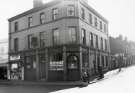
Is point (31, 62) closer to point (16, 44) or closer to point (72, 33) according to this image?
point (16, 44)

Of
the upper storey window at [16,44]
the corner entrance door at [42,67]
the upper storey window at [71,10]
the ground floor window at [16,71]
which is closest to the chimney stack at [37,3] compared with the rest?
the upper storey window at [71,10]

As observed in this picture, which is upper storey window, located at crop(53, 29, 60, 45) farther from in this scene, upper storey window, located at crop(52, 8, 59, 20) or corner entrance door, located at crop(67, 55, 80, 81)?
corner entrance door, located at crop(67, 55, 80, 81)

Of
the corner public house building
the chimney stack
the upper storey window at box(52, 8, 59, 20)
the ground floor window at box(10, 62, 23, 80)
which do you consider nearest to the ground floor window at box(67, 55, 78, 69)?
the corner public house building

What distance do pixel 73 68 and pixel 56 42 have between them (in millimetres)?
4670

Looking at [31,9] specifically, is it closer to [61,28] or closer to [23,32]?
[23,32]

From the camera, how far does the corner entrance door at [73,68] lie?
83.4ft

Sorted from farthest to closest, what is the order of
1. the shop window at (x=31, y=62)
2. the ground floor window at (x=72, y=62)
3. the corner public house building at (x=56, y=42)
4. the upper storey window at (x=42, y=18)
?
the shop window at (x=31, y=62), the upper storey window at (x=42, y=18), the corner public house building at (x=56, y=42), the ground floor window at (x=72, y=62)

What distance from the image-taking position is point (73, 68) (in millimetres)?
25688

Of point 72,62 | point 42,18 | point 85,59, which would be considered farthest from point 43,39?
point 85,59

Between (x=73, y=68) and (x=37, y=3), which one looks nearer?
(x=73, y=68)

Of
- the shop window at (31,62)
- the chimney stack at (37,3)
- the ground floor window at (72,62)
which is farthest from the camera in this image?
the chimney stack at (37,3)

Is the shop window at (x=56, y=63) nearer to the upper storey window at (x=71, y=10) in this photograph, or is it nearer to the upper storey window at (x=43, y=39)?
the upper storey window at (x=43, y=39)

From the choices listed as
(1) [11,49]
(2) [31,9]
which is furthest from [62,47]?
(1) [11,49]

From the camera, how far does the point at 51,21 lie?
2831cm
